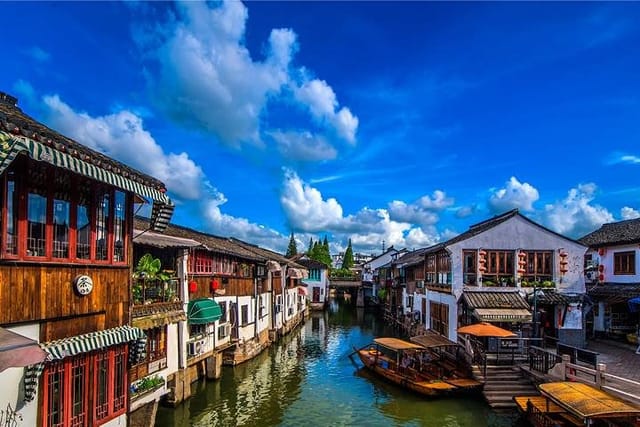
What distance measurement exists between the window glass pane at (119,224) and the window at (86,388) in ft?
7.48

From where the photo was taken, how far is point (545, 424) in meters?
16.8

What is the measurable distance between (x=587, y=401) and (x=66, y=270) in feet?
52.4

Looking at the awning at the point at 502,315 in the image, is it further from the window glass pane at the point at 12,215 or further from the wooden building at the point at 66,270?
the window glass pane at the point at 12,215

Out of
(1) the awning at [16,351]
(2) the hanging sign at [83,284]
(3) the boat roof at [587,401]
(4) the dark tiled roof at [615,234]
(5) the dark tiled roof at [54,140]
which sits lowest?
(3) the boat roof at [587,401]

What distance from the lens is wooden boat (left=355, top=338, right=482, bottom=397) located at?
72.7ft

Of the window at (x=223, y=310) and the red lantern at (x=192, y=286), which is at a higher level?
the red lantern at (x=192, y=286)

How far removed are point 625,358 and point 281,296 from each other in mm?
27305

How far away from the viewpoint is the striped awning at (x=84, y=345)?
8.60 m

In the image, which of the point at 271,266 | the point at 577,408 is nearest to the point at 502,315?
the point at 577,408

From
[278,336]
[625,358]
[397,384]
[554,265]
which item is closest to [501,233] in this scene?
→ [554,265]

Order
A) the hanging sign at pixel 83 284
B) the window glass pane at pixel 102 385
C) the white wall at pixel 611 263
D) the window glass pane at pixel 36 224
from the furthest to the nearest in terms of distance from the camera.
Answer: the white wall at pixel 611 263 → the window glass pane at pixel 102 385 → the hanging sign at pixel 83 284 → the window glass pane at pixel 36 224

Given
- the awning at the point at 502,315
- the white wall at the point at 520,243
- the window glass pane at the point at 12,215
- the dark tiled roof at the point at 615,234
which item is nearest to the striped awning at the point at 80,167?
the window glass pane at the point at 12,215

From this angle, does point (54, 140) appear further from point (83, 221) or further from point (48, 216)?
point (83, 221)

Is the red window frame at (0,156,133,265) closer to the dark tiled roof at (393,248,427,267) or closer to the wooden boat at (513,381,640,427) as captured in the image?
the wooden boat at (513,381,640,427)
